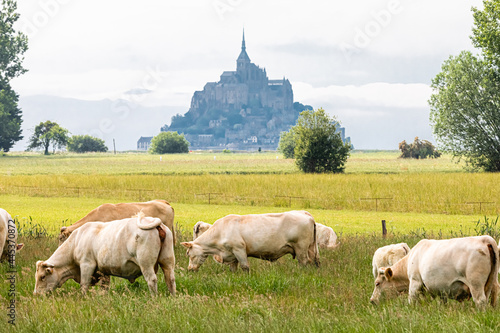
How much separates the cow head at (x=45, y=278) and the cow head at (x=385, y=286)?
5.29 m

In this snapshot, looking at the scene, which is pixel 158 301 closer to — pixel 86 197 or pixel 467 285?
pixel 467 285

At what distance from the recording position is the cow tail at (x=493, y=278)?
7695 mm

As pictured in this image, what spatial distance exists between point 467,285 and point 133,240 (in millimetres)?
4994

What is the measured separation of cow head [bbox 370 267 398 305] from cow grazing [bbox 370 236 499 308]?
0.43 meters

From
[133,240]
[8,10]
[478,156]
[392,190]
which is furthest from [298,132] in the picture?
[8,10]

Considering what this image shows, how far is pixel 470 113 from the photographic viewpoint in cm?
6188

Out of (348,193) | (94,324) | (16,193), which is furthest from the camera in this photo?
(16,193)

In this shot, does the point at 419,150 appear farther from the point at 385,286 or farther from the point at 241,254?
the point at 385,286

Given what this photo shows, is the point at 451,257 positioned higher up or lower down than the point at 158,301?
higher up

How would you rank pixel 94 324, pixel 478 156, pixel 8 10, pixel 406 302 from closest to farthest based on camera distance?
pixel 94 324 < pixel 406 302 < pixel 478 156 < pixel 8 10

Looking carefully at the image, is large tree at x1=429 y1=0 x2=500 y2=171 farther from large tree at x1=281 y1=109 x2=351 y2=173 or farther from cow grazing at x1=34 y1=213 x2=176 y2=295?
cow grazing at x1=34 y1=213 x2=176 y2=295

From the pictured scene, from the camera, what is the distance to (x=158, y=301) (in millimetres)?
8789

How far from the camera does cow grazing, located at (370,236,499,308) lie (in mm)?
7695

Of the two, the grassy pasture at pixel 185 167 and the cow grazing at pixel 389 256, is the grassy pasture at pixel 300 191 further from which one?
the grassy pasture at pixel 185 167
